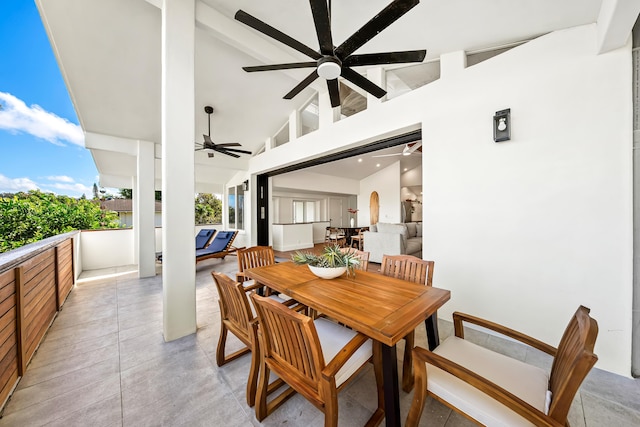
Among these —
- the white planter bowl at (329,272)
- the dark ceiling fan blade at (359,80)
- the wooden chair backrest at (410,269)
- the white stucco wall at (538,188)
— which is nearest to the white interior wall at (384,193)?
the white stucco wall at (538,188)

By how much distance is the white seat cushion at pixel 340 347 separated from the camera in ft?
3.86

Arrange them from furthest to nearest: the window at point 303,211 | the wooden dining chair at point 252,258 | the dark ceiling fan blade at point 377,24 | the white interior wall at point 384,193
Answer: the window at point 303,211, the white interior wall at point 384,193, the wooden dining chair at point 252,258, the dark ceiling fan blade at point 377,24

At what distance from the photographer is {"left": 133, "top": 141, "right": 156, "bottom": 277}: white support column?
4.34 meters

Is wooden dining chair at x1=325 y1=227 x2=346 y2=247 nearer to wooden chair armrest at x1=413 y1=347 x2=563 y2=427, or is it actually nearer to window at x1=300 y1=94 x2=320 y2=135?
window at x1=300 y1=94 x2=320 y2=135

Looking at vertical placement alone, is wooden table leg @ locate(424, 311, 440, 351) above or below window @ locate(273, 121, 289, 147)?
below

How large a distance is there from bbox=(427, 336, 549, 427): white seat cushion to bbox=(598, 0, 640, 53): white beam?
2.27 metres

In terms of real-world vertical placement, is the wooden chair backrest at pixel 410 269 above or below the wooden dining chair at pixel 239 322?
above

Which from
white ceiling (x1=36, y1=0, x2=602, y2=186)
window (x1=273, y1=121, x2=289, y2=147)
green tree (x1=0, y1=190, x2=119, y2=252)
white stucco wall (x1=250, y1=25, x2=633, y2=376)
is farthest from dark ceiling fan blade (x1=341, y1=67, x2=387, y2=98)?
green tree (x1=0, y1=190, x2=119, y2=252)

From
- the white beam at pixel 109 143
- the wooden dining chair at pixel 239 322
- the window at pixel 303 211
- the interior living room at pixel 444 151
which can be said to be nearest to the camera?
the wooden dining chair at pixel 239 322

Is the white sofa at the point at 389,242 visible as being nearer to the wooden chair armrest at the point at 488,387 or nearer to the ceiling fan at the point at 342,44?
the ceiling fan at the point at 342,44

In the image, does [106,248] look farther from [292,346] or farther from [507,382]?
[507,382]

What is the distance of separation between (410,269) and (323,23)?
2016mm

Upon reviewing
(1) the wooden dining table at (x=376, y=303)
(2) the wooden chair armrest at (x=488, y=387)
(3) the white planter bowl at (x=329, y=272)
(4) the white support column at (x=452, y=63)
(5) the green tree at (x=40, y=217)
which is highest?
(4) the white support column at (x=452, y=63)

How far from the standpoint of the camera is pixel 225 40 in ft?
8.91
